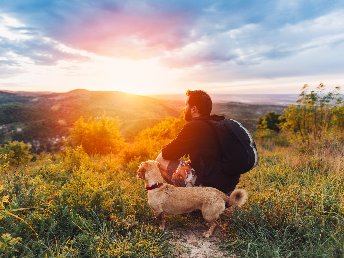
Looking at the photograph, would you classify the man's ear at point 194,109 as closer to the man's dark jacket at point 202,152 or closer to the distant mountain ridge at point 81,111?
the man's dark jacket at point 202,152

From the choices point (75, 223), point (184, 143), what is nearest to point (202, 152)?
point (184, 143)

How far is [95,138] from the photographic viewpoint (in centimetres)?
1625

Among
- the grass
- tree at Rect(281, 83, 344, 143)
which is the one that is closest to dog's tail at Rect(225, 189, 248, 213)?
the grass

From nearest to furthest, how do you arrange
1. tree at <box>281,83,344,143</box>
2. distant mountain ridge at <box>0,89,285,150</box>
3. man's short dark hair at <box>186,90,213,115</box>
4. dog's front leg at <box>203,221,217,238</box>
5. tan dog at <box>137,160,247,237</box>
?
tan dog at <box>137,160,247,237</box>
dog's front leg at <box>203,221,217,238</box>
man's short dark hair at <box>186,90,213,115</box>
tree at <box>281,83,344,143</box>
distant mountain ridge at <box>0,89,285,150</box>

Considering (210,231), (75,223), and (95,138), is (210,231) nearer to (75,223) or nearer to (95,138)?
(75,223)

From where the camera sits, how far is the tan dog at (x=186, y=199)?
430cm

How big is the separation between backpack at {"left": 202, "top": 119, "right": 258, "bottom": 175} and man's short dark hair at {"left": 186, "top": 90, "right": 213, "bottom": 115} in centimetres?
21

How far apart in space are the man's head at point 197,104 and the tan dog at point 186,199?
3.32ft

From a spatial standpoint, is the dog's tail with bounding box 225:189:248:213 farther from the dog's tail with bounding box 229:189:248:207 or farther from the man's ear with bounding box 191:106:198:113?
the man's ear with bounding box 191:106:198:113

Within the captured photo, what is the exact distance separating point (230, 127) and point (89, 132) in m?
12.5

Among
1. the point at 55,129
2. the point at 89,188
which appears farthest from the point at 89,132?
the point at 55,129

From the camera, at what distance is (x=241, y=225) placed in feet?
14.3

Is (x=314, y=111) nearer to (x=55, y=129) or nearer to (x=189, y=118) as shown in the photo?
(x=189, y=118)

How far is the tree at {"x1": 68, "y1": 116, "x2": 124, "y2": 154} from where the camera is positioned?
16047 mm
